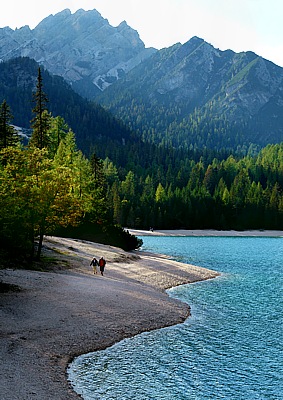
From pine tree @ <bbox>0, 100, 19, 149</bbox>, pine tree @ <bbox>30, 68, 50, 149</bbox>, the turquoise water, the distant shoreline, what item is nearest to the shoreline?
the turquoise water

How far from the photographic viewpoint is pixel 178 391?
19922 millimetres

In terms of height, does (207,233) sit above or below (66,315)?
above

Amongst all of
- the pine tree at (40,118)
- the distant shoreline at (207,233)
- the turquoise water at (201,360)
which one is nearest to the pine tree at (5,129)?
the pine tree at (40,118)

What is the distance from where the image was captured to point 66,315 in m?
29.9

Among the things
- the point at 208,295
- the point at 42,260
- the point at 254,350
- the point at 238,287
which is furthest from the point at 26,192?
the point at 254,350

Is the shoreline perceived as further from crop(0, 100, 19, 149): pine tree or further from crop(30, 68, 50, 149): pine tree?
crop(30, 68, 50, 149): pine tree

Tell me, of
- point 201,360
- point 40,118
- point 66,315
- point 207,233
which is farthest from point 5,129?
point 207,233

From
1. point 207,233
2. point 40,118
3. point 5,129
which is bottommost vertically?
point 207,233

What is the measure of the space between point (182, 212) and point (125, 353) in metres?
157

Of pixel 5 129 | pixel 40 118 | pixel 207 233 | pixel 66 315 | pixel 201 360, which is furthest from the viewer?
pixel 207 233

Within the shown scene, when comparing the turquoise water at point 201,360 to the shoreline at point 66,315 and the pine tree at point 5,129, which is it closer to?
the shoreline at point 66,315

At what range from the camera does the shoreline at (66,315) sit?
1977cm

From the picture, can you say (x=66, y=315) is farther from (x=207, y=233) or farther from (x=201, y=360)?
(x=207, y=233)

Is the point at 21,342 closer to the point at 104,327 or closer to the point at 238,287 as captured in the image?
the point at 104,327
